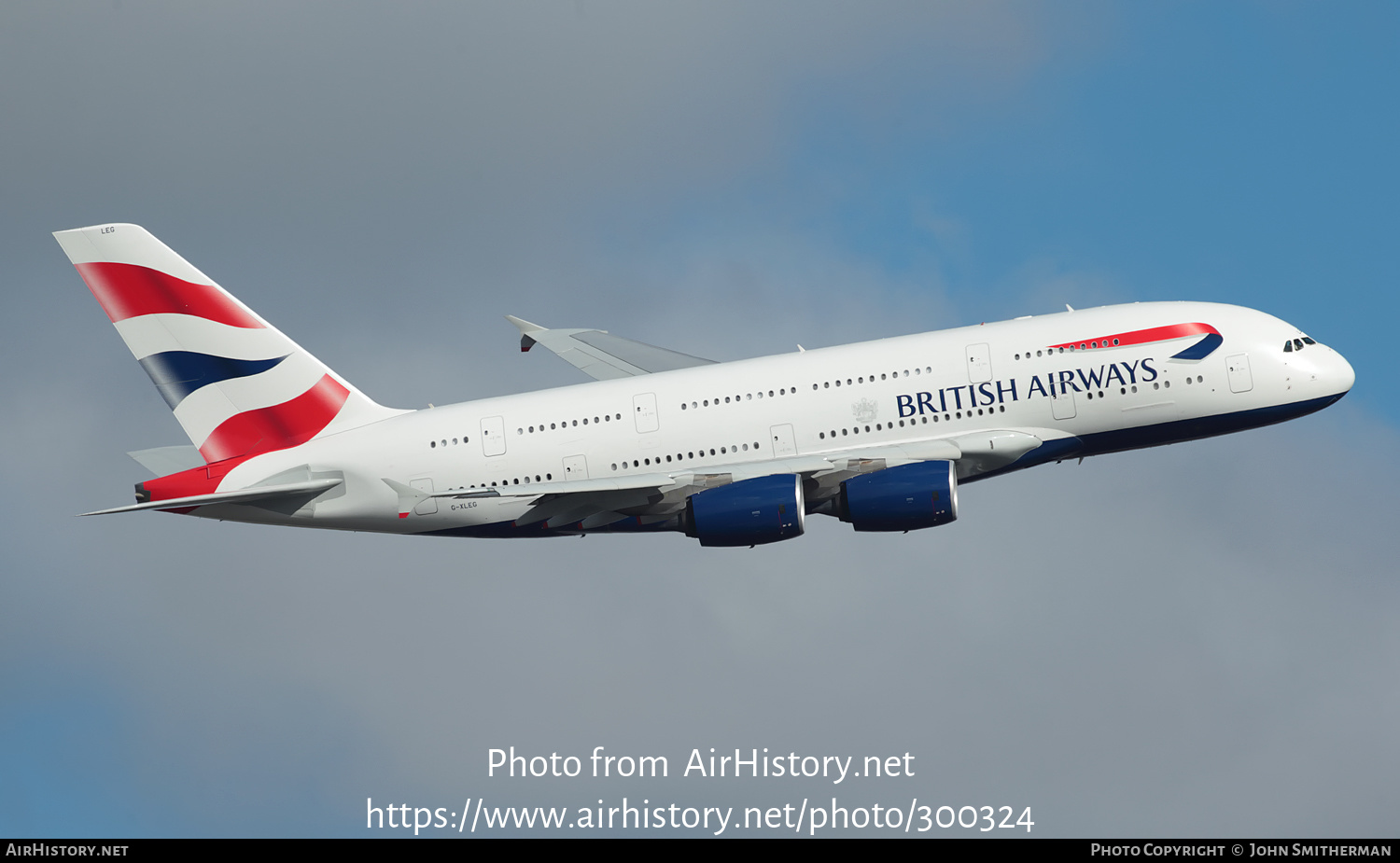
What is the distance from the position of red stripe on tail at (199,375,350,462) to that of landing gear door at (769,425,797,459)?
643 inches

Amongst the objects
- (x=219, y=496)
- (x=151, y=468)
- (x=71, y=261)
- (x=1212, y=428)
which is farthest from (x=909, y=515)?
(x=71, y=261)

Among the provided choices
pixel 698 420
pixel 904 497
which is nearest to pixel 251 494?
pixel 698 420

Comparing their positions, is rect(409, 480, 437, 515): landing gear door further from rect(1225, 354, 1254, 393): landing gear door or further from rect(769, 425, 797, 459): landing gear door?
rect(1225, 354, 1254, 393): landing gear door

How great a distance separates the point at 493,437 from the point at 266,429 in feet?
27.8

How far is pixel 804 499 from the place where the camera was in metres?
49.5

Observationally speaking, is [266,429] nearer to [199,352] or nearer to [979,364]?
[199,352]

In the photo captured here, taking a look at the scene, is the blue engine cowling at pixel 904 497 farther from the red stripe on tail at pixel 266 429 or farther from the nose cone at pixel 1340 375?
the red stripe on tail at pixel 266 429

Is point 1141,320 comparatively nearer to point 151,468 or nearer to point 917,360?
point 917,360

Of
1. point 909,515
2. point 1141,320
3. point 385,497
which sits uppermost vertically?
point 1141,320

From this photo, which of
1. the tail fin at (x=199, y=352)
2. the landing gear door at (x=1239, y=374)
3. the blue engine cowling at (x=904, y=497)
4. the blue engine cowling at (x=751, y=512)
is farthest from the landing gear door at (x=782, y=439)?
the tail fin at (x=199, y=352)

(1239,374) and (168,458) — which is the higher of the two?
(168,458)

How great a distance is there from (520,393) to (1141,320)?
21.6 metres

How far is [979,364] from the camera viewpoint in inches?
1939

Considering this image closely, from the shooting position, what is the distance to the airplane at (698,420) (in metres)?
48.7
